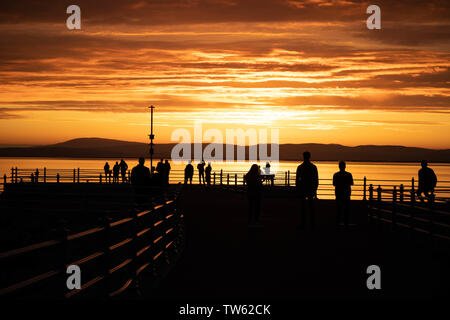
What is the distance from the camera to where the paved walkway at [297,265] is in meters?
9.12

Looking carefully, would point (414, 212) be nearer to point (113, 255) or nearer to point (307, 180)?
point (307, 180)

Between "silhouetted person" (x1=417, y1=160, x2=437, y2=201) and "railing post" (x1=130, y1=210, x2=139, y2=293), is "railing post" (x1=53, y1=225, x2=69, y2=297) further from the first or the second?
"silhouetted person" (x1=417, y1=160, x2=437, y2=201)

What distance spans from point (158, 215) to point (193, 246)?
9.43 feet

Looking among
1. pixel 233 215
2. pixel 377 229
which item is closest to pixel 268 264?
pixel 377 229

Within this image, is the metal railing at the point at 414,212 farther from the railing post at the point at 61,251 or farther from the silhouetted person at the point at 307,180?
the railing post at the point at 61,251

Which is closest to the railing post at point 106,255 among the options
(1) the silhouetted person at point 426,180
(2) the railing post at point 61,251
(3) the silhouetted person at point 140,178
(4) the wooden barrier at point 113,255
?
(4) the wooden barrier at point 113,255

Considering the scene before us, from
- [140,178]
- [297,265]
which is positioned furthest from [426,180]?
[297,265]

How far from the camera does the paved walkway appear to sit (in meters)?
9.12

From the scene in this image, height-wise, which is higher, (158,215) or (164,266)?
(158,215)

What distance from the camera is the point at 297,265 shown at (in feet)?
38.3

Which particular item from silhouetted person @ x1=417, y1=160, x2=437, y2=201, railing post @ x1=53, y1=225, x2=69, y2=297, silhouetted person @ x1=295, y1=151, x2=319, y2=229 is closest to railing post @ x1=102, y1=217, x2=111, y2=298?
railing post @ x1=53, y1=225, x2=69, y2=297
